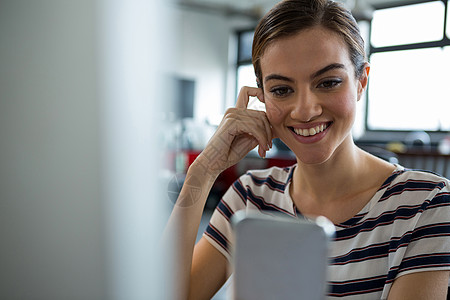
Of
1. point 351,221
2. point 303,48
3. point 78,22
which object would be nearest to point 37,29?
point 78,22

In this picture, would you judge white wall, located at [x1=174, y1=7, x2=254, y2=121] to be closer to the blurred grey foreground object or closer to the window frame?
the window frame

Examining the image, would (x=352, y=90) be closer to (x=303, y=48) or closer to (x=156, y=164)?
(x=303, y=48)

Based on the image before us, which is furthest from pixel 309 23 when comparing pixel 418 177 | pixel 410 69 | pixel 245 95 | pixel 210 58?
pixel 210 58

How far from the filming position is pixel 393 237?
2.34 ft

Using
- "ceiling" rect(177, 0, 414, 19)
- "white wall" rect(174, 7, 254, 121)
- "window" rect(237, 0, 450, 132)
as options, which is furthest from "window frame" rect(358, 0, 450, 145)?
"white wall" rect(174, 7, 254, 121)

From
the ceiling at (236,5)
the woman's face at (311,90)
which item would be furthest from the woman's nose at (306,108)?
the ceiling at (236,5)

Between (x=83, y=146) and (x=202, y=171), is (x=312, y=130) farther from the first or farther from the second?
(x=83, y=146)

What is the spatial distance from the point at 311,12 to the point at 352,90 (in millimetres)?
155

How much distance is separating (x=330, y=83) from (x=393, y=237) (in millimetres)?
293

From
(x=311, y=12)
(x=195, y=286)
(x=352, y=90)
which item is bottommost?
(x=195, y=286)

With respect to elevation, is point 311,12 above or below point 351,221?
above

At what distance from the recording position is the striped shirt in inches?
26.7

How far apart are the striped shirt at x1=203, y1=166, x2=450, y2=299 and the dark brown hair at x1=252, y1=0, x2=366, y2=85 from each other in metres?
0.23

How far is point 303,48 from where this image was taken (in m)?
0.67
